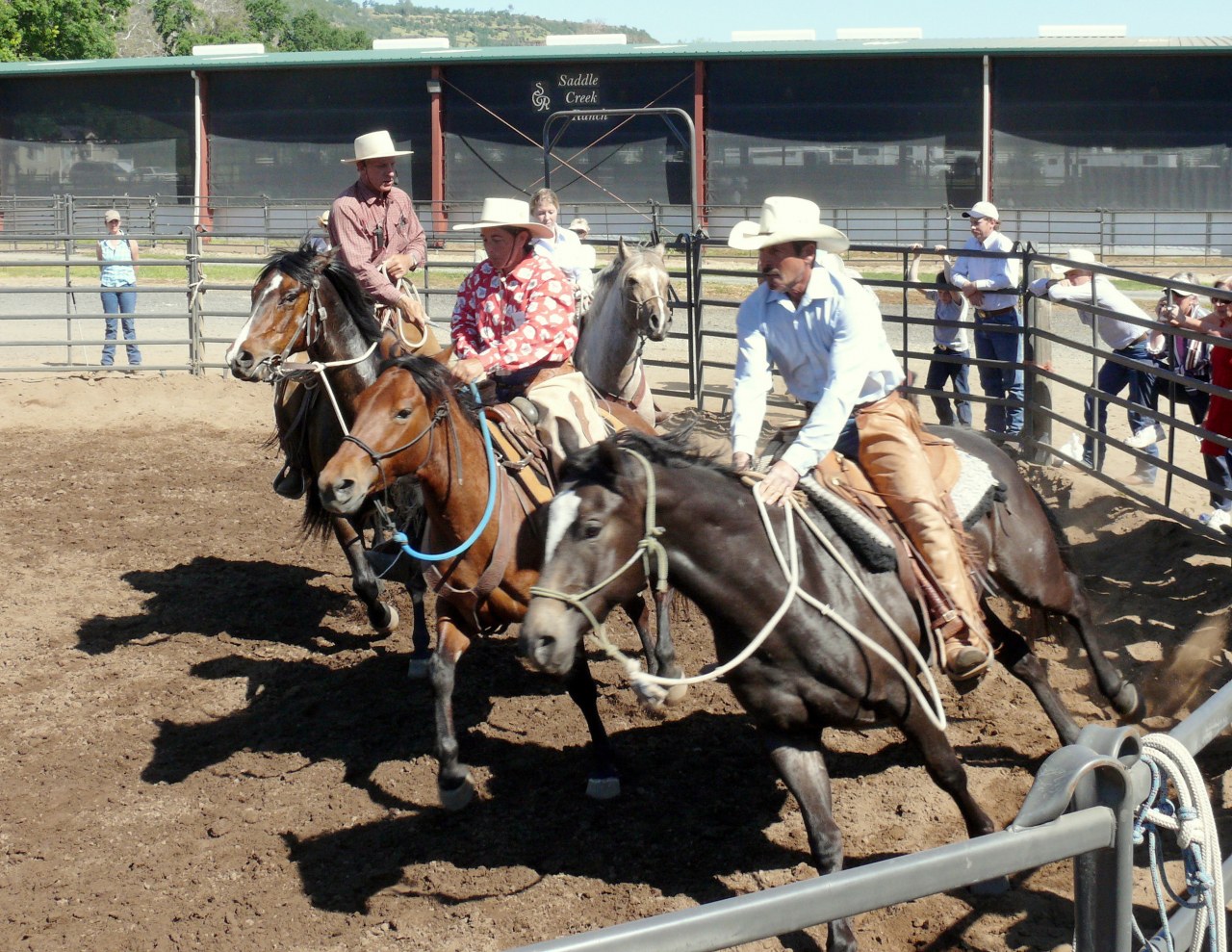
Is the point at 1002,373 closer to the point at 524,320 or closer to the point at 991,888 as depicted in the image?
the point at 524,320

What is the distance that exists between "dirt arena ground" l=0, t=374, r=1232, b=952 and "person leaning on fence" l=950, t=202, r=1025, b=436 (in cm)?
108

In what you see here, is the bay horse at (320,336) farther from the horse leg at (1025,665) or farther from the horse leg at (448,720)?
the horse leg at (1025,665)

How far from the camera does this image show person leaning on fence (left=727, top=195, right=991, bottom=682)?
4.16 metres

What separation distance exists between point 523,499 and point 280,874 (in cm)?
174

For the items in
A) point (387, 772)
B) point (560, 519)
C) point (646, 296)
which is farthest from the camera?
point (646, 296)

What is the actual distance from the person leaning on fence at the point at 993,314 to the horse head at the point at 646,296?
230cm

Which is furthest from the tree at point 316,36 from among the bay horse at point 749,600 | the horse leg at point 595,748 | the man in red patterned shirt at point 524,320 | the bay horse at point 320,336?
the bay horse at point 749,600

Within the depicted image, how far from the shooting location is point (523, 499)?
5.28 meters

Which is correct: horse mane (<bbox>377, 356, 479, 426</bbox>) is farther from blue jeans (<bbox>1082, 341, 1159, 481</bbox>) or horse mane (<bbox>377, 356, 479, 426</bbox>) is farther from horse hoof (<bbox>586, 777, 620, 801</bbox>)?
blue jeans (<bbox>1082, 341, 1159, 481</bbox>)

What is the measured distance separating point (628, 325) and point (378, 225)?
1.92 m

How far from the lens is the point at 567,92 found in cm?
2689

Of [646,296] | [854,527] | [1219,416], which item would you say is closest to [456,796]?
[854,527]

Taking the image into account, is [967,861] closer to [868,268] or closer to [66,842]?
[66,842]

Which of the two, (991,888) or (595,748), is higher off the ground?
(595,748)
